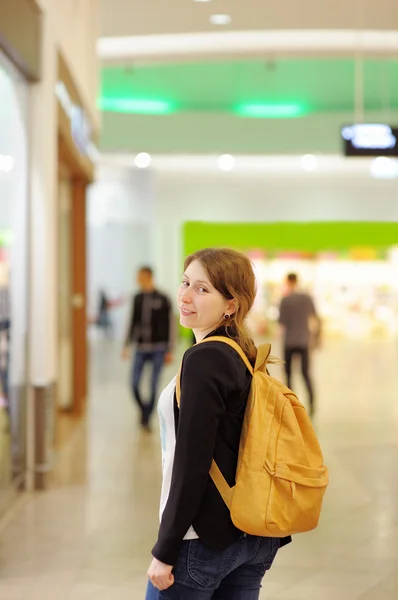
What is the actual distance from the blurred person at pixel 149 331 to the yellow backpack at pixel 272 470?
657 centimetres

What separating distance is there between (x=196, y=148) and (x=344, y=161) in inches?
165

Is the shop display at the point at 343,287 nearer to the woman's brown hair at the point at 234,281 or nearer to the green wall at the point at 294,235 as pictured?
the green wall at the point at 294,235

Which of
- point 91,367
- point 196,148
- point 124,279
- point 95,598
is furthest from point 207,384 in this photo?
point 124,279

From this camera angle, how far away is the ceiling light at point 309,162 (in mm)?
18163

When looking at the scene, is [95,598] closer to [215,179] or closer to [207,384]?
[207,384]

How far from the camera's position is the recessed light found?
17.7 meters

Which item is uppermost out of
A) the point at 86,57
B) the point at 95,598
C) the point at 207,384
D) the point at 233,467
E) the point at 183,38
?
the point at 183,38

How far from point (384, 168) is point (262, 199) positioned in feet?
10.3


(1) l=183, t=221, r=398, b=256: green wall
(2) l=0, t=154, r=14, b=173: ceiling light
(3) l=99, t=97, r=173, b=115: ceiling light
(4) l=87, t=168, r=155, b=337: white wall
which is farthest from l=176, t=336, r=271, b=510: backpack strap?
(1) l=183, t=221, r=398, b=256: green wall

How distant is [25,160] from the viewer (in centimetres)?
594

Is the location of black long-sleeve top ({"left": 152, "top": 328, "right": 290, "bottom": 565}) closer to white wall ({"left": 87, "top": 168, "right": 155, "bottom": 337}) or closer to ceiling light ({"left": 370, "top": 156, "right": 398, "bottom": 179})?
white wall ({"left": 87, "top": 168, "right": 155, "bottom": 337})

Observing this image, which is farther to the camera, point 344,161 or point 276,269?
point 276,269

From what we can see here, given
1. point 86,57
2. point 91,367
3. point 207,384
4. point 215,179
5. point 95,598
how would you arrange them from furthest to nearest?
point 215,179, point 91,367, point 86,57, point 95,598, point 207,384

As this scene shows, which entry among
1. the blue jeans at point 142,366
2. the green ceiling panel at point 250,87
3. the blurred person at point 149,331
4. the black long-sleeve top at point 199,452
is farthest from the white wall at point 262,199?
the black long-sleeve top at point 199,452
